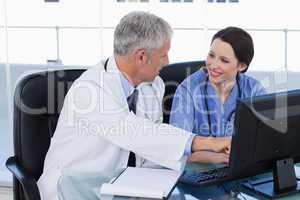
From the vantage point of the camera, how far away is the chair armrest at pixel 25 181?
185 centimetres

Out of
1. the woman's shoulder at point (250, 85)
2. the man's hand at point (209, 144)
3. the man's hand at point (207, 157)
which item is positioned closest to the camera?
the man's hand at point (209, 144)

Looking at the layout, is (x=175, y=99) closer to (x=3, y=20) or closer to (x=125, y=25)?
(x=125, y=25)

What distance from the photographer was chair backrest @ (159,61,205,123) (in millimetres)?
2363

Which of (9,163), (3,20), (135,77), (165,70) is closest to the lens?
(135,77)

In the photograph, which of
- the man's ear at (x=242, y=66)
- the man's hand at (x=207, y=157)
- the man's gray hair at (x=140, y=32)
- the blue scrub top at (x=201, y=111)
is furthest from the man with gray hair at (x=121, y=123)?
the man's ear at (x=242, y=66)

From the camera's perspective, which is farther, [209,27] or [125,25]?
[209,27]

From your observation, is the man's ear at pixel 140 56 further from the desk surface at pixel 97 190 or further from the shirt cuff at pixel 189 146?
the desk surface at pixel 97 190

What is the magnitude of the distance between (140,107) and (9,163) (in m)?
0.61

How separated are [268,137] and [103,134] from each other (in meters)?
0.62

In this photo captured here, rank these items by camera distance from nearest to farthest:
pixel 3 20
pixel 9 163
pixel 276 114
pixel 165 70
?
pixel 276 114 < pixel 9 163 < pixel 165 70 < pixel 3 20

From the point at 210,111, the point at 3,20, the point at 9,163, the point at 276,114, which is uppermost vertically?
the point at 3,20

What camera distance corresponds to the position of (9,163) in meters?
1.99

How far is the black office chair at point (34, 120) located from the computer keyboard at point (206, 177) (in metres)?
0.65

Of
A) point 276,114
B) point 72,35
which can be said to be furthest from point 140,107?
point 72,35
